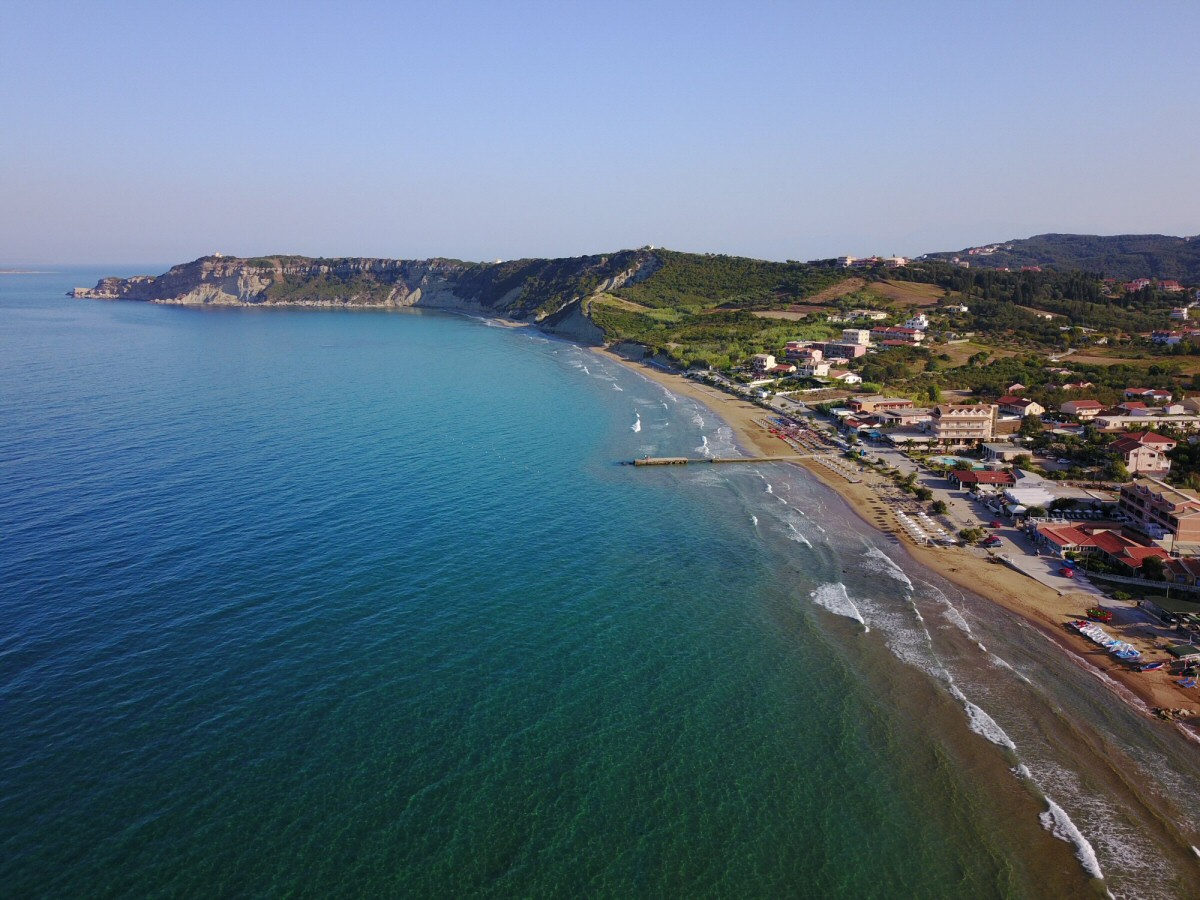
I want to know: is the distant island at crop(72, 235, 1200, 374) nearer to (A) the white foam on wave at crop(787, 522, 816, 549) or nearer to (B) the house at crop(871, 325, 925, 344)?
(B) the house at crop(871, 325, 925, 344)

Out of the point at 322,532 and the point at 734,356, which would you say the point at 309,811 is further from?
the point at 734,356

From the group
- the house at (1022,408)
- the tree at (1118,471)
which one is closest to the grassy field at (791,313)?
the house at (1022,408)

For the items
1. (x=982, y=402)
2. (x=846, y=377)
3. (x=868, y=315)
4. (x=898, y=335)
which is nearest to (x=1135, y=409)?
(x=982, y=402)

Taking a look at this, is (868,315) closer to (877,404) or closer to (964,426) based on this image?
(877,404)

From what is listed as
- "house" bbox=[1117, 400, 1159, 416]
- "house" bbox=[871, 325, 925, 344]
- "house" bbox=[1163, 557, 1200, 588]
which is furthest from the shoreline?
"house" bbox=[871, 325, 925, 344]

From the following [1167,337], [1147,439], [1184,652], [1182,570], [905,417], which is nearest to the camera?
[1184,652]

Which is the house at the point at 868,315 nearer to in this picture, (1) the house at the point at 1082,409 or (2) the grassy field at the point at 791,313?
(2) the grassy field at the point at 791,313
